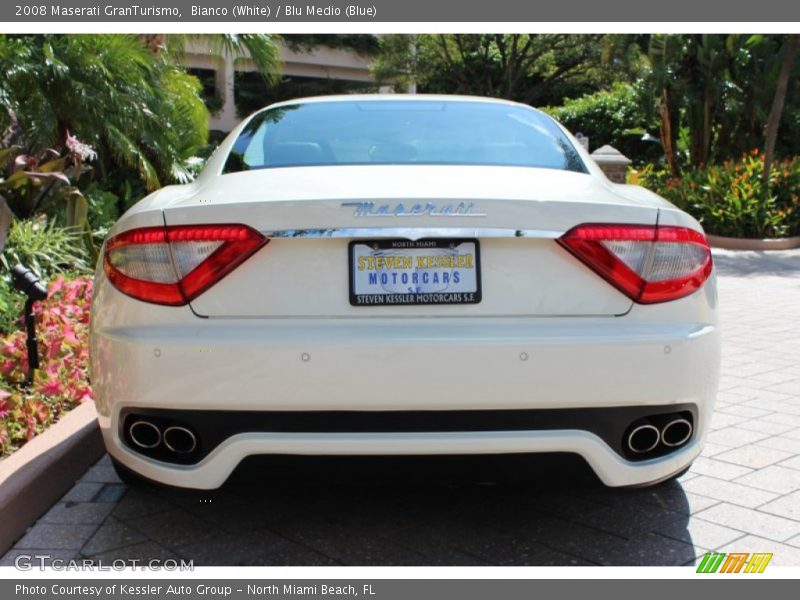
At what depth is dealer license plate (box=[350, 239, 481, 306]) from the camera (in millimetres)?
3064

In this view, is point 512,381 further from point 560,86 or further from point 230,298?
point 560,86

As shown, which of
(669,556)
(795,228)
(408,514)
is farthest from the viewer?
(795,228)

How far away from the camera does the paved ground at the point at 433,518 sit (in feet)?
11.1

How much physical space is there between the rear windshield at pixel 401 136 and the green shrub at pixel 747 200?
41.6 ft

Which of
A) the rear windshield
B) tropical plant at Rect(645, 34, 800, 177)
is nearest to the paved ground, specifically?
the rear windshield

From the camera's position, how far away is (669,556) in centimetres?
345

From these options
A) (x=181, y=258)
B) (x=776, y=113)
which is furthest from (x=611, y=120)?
(x=181, y=258)

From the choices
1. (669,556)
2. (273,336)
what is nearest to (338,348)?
(273,336)

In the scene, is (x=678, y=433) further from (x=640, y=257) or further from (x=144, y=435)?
(x=144, y=435)

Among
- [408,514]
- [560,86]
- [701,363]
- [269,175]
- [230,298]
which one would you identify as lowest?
[560,86]

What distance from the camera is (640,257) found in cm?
315

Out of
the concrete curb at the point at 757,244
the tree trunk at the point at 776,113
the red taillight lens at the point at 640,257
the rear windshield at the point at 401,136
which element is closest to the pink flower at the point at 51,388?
the rear windshield at the point at 401,136

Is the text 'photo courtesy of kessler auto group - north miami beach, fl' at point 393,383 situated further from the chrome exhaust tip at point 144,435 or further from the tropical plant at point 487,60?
the tropical plant at point 487,60

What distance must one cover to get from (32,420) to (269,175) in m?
1.83
